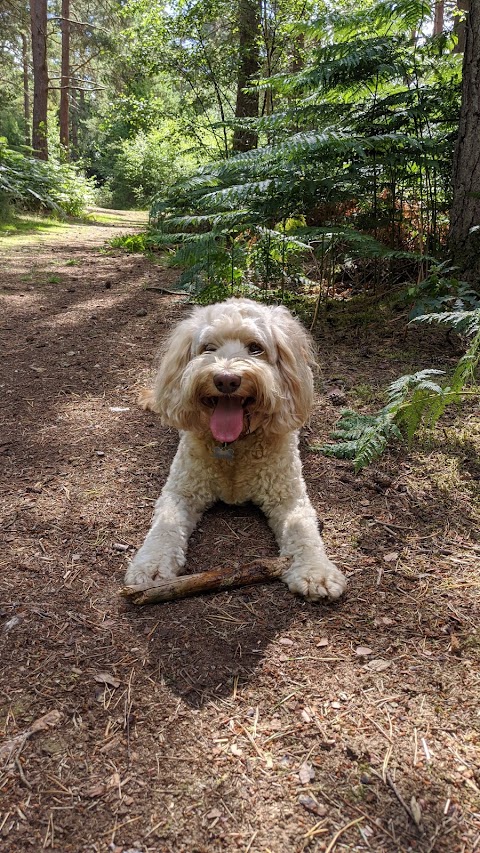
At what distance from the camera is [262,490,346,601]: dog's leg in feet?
8.27

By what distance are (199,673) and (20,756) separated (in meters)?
0.68

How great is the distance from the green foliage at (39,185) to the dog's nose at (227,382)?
632 inches

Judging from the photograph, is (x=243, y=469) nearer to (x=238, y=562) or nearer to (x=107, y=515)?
(x=238, y=562)

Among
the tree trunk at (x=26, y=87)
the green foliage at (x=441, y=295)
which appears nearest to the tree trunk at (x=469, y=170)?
the green foliage at (x=441, y=295)

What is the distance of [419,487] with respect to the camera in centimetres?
336

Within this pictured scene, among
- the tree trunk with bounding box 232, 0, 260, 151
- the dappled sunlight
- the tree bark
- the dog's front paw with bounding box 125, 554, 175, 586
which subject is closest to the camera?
the dog's front paw with bounding box 125, 554, 175, 586

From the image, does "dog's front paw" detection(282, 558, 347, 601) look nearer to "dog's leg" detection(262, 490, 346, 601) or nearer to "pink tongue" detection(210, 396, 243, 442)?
"dog's leg" detection(262, 490, 346, 601)

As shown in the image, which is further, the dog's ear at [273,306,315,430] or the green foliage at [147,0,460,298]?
the green foliage at [147,0,460,298]

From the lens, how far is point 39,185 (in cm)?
1803

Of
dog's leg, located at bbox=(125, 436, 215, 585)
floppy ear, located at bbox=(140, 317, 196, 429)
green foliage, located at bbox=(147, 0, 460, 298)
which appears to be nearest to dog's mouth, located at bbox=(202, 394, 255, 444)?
floppy ear, located at bbox=(140, 317, 196, 429)

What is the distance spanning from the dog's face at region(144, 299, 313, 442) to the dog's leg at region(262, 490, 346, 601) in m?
0.46

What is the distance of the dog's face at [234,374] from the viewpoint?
292cm

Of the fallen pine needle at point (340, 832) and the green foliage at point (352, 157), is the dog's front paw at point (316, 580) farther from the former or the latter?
the green foliage at point (352, 157)

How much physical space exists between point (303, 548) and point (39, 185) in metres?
19.1
